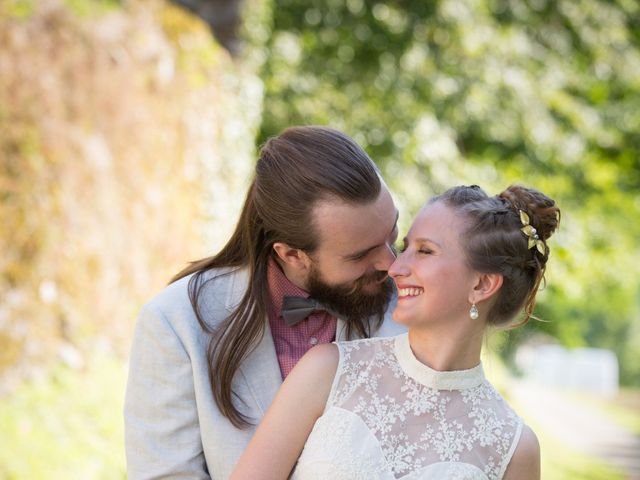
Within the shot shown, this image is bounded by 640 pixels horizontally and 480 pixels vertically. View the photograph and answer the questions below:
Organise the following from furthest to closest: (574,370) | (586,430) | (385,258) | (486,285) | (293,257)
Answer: (574,370), (586,430), (293,257), (385,258), (486,285)

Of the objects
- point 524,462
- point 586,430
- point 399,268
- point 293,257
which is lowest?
point 586,430

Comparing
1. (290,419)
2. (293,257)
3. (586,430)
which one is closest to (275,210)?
(293,257)

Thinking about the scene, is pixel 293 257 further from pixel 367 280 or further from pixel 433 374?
pixel 433 374

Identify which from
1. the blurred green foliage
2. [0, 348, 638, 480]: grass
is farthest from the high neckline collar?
the blurred green foliage

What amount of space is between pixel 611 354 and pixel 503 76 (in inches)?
1094

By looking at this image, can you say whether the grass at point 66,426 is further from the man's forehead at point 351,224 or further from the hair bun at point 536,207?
the hair bun at point 536,207

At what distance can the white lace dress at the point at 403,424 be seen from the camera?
2.72 m

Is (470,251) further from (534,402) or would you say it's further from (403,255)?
(534,402)

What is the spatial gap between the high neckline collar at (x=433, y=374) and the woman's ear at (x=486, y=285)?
0.75ft

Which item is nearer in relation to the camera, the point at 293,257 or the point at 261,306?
the point at 261,306

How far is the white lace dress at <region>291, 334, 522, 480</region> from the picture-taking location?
272cm

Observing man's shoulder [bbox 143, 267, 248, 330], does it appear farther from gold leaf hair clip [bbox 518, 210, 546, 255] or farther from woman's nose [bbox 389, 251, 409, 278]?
gold leaf hair clip [bbox 518, 210, 546, 255]

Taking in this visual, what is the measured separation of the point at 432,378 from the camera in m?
2.87

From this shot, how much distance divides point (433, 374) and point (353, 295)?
346mm
